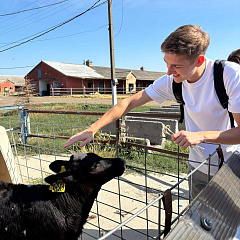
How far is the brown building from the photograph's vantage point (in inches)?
1551

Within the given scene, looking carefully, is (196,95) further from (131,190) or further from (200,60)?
(131,190)

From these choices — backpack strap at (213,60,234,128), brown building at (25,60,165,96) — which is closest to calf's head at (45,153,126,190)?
backpack strap at (213,60,234,128)

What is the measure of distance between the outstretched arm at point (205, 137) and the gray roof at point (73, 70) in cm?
3832

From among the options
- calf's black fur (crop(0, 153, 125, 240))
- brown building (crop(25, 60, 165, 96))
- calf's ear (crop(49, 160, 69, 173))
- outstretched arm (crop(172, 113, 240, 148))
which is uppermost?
brown building (crop(25, 60, 165, 96))

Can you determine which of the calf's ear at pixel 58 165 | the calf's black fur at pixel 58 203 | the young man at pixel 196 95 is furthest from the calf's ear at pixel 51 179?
the young man at pixel 196 95

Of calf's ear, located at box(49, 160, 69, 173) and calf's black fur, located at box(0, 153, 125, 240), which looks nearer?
calf's black fur, located at box(0, 153, 125, 240)

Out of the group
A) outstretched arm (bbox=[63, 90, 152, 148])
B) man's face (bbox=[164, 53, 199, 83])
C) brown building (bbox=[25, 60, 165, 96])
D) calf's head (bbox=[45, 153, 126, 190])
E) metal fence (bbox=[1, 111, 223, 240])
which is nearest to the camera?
man's face (bbox=[164, 53, 199, 83])

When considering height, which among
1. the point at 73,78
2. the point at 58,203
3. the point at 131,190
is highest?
the point at 73,78

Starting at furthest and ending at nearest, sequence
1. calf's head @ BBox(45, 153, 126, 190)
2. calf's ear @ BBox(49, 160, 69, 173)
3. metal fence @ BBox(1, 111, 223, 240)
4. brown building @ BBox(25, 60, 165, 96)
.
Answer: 1. brown building @ BBox(25, 60, 165, 96)
2. metal fence @ BBox(1, 111, 223, 240)
3. calf's ear @ BBox(49, 160, 69, 173)
4. calf's head @ BBox(45, 153, 126, 190)

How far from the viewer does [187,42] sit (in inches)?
60.1

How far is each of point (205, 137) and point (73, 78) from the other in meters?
39.4

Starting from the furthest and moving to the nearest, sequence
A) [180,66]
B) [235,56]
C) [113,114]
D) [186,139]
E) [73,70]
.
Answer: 1. [73,70]
2. [235,56]
3. [113,114]
4. [180,66]
5. [186,139]

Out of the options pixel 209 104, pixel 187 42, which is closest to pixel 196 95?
pixel 209 104

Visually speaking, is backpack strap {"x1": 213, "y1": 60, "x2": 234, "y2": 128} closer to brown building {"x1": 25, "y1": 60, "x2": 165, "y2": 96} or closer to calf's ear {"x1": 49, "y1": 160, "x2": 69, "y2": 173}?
calf's ear {"x1": 49, "y1": 160, "x2": 69, "y2": 173}
